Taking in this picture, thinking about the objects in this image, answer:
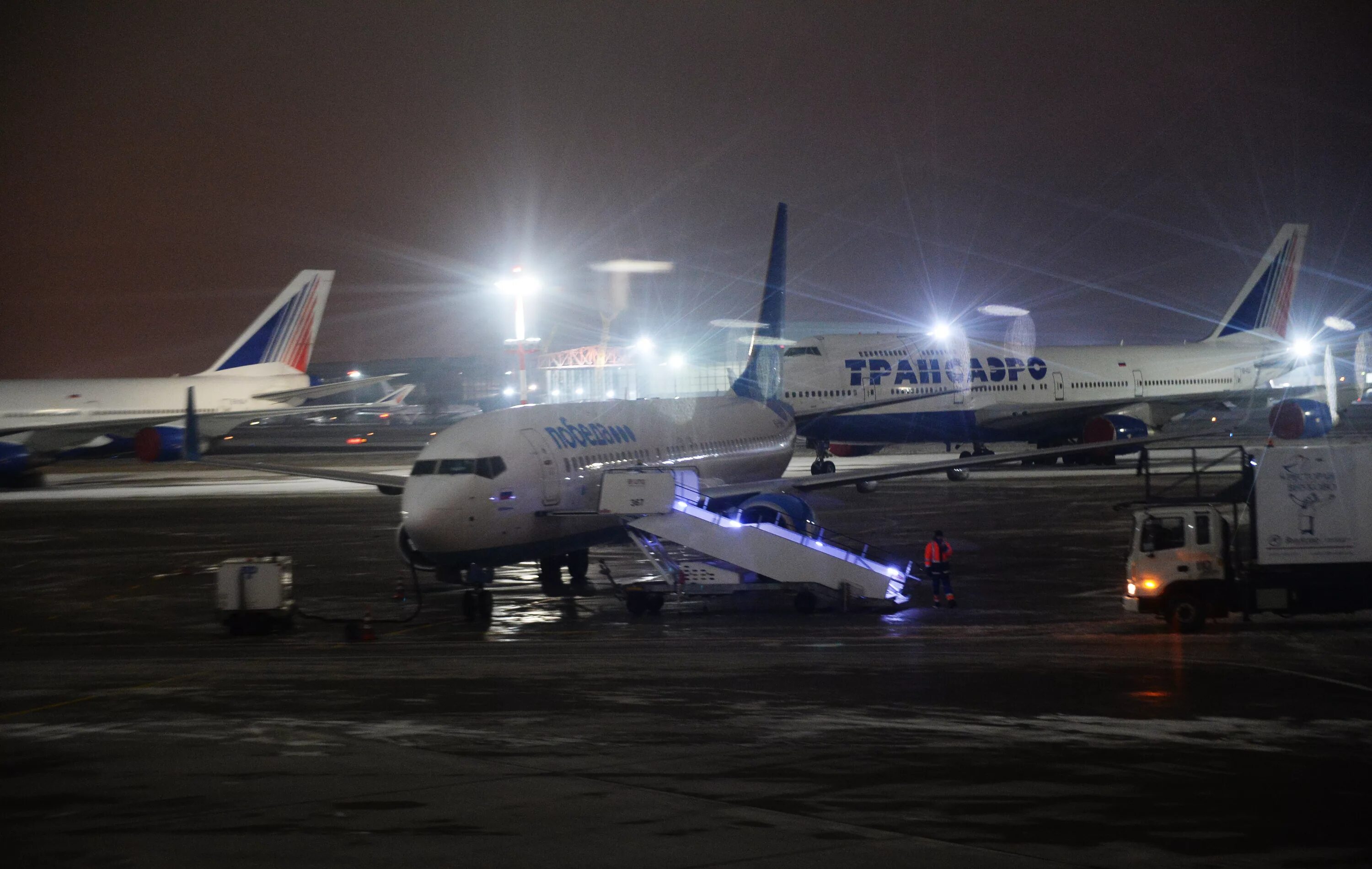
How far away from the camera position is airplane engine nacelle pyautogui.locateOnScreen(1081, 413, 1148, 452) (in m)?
55.3

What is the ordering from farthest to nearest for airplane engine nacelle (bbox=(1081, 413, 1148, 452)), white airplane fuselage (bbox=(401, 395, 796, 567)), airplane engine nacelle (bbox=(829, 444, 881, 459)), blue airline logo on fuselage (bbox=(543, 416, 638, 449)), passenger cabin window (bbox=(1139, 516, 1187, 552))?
airplane engine nacelle (bbox=(829, 444, 881, 459))
airplane engine nacelle (bbox=(1081, 413, 1148, 452))
blue airline logo on fuselage (bbox=(543, 416, 638, 449))
white airplane fuselage (bbox=(401, 395, 796, 567))
passenger cabin window (bbox=(1139, 516, 1187, 552))

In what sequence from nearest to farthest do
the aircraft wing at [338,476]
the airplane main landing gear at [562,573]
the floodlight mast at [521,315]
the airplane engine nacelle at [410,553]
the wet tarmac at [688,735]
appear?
the wet tarmac at [688,735] < the airplane engine nacelle at [410,553] < the airplane main landing gear at [562,573] < the aircraft wing at [338,476] < the floodlight mast at [521,315]

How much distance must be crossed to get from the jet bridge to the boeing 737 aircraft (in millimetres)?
38162

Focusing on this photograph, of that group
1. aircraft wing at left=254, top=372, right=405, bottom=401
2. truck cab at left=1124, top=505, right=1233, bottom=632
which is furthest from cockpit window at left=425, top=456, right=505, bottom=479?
aircraft wing at left=254, top=372, right=405, bottom=401

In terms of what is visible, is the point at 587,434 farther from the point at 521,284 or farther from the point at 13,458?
the point at 13,458

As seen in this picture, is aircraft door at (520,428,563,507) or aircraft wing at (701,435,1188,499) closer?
aircraft door at (520,428,563,507)

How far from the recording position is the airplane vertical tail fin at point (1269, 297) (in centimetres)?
7069

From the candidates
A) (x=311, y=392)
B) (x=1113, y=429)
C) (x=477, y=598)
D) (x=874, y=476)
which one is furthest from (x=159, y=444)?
(x=1113, y=429)

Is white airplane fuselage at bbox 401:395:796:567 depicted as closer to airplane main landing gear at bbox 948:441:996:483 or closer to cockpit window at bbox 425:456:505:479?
cockpit window at bbox 425:456:505:479

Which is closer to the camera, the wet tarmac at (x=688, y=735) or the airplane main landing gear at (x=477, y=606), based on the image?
the wet tarmac at (x=688, y=735)

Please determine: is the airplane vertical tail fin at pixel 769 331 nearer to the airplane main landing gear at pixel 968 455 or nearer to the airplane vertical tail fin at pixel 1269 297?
the airplane main landing gear at pixel 968 455

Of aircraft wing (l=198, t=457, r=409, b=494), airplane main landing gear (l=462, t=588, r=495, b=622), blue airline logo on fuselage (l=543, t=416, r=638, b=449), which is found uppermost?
blue airline logo on fuselage (l=543, t=416, r=638, b=449)

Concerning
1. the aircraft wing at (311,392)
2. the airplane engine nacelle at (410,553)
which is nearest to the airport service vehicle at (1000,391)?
the aircraft wing at (311,392)

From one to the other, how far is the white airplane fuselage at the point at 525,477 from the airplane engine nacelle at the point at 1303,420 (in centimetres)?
3791
